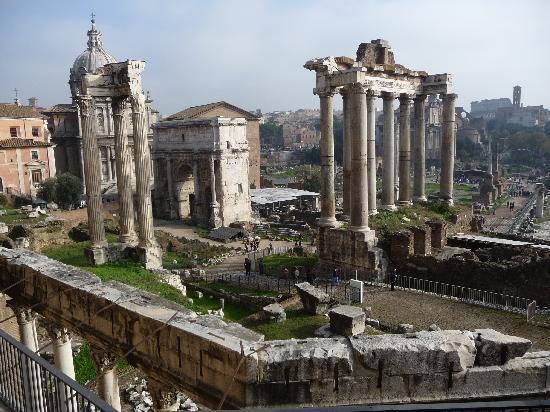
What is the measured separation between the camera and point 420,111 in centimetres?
2456

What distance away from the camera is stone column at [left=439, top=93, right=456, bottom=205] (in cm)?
2372

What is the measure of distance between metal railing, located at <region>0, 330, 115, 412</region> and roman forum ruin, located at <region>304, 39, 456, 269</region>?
14.2m

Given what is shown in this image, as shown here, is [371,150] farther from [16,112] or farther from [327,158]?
[16,112]

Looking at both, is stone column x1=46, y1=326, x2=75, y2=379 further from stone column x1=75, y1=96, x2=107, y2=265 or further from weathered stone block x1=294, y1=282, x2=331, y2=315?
stone column x1=75, y1=96, x2=107, y2=265

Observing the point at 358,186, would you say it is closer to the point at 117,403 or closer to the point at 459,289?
the point at 459,289

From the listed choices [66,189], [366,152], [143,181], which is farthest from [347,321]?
[66,189]

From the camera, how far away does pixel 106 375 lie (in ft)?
28.4

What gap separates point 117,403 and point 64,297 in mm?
2227

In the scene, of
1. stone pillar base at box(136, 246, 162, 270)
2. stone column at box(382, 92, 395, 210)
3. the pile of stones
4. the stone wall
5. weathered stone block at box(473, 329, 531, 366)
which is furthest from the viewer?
stone column at box(382, 92, 395, 210)

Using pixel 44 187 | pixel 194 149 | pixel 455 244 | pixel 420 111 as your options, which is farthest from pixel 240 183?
pixel 455 244

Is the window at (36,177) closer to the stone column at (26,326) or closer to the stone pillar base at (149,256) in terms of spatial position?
the stone pillar base at (149,256)

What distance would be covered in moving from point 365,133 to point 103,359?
12862mm

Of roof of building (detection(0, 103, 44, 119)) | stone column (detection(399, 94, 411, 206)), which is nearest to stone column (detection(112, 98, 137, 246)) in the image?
stone column (detection(399, 94, 411, 206))

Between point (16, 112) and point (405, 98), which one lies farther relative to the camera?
point (16, 112)
